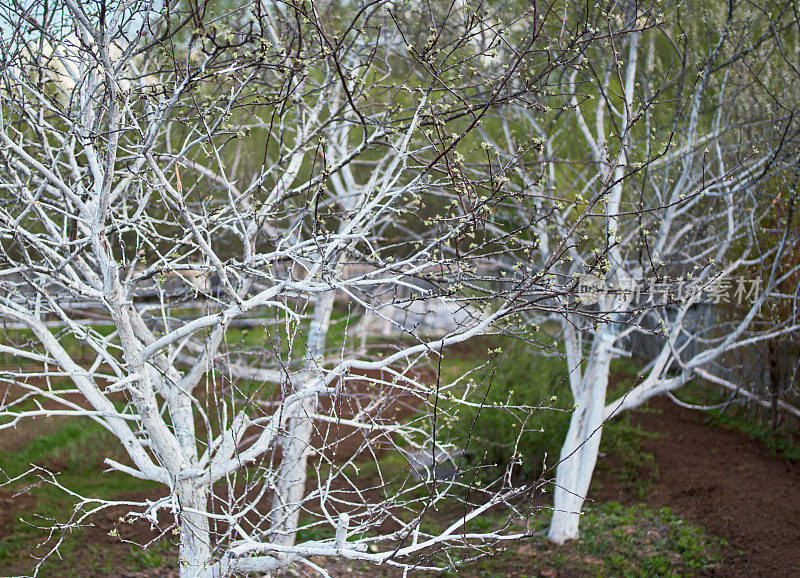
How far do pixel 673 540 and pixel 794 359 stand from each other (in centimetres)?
289

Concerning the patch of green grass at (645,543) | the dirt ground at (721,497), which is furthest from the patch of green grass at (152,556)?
the patch of green grass at (645,543)

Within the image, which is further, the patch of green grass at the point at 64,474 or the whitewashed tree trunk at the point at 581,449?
the patch of green grass at the point at 64,474

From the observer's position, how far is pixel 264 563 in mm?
3965

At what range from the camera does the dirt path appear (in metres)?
5.66

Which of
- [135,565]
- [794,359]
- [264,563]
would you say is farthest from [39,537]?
[794,359]

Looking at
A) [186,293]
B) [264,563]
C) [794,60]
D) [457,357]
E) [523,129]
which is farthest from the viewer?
[457,357]

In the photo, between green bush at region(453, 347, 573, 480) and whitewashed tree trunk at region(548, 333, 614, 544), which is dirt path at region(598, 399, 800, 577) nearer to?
green bush at region(453, 347, 573, 480)

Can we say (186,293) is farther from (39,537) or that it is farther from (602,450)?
(602,450)

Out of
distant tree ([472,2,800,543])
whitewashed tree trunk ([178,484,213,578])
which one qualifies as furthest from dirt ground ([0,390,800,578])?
whitewashed tree trunk ([178,484,213,578])

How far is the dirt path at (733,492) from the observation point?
5.66m

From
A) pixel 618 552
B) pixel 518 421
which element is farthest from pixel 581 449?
pixel 518 421

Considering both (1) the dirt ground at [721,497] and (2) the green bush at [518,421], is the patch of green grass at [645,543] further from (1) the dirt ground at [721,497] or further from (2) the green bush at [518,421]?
(2) the green bush at [518,421]

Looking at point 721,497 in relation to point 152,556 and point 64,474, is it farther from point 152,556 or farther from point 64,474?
point 64,474

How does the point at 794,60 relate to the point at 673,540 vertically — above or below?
above
